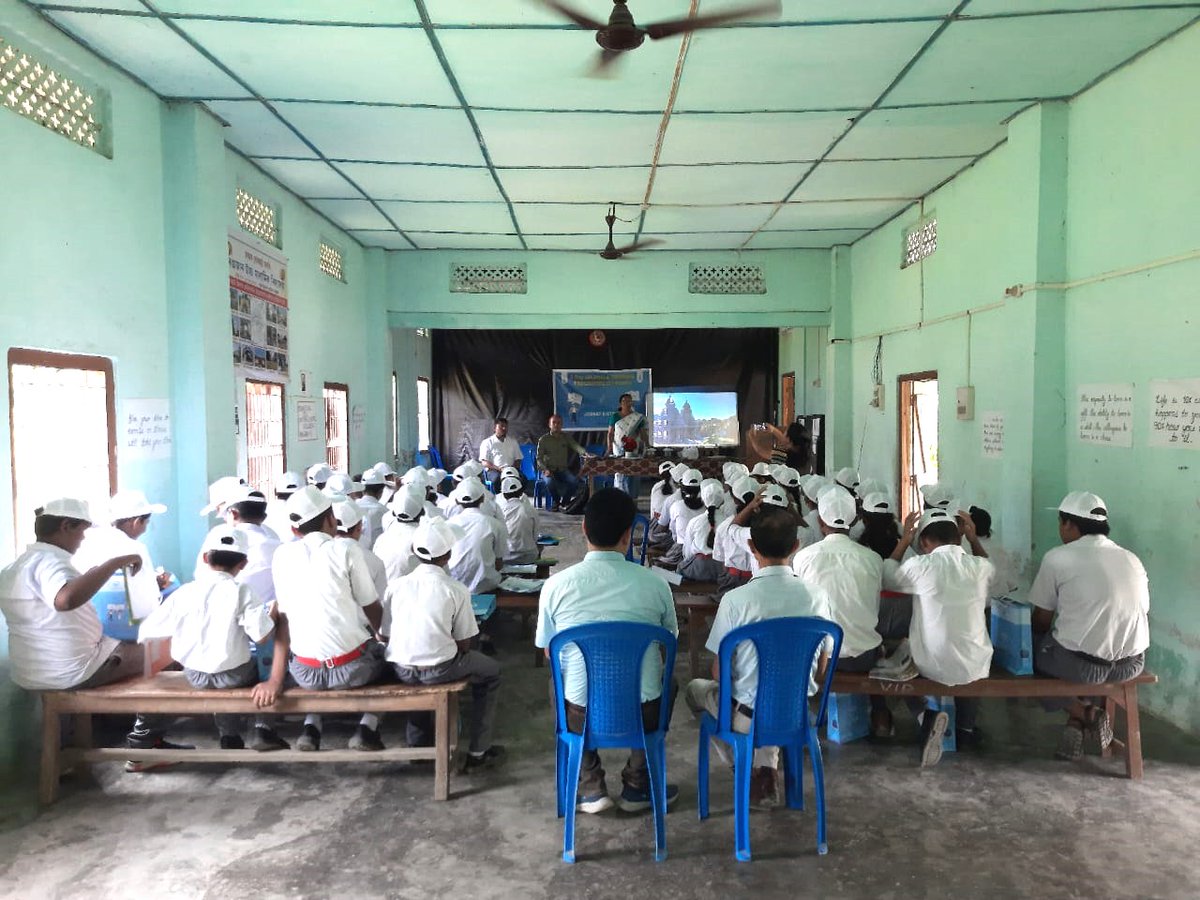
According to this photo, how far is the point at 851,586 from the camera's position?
3.73m

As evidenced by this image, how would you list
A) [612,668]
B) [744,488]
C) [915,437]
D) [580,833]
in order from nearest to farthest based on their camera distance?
[612,668], [580,833], [744,488], [915,437]

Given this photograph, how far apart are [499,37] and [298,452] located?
13.8 ft

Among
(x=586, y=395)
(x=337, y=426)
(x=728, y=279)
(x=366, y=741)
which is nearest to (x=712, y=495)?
(x=366, y=741)

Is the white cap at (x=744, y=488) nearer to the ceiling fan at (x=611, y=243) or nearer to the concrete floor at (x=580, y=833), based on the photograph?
the concrete floor at (x=580, y=833)

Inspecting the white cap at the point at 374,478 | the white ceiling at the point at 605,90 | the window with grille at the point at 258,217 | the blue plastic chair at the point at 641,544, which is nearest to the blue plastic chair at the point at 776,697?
the white ceiling at the point at 605,90

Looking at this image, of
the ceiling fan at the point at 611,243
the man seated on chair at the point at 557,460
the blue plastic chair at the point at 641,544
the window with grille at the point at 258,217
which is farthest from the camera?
the man seated on chair at the point at 557,460

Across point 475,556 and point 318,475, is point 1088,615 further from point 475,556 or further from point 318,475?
point 318,475

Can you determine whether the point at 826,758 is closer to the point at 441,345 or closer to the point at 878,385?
the point at 878,385

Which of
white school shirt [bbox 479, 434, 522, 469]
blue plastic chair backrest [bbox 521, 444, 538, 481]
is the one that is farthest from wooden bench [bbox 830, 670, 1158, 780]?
blue plastic chair backrest [bbox 521, 444, 538, 481]

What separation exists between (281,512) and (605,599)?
3.12 metres

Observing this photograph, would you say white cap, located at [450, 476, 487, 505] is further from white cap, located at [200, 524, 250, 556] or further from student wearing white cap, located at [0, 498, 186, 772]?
student wearing white cap, located at [0, 498, 186, 772]

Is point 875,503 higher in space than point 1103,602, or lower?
higher

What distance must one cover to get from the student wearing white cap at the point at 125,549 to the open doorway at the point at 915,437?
21.4ft

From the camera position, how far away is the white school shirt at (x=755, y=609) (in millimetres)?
2971
